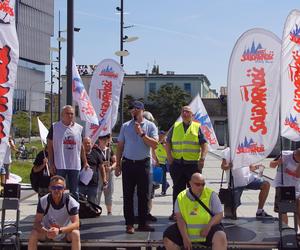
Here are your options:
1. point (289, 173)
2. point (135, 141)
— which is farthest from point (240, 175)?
point (135, 141)

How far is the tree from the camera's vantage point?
73625 millimetres

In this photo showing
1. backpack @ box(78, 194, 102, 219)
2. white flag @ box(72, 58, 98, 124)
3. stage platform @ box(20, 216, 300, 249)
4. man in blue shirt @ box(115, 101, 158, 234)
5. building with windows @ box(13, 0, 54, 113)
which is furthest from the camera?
building with windows @ box(13, 0, 54, 113)

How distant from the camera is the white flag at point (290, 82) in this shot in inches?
307

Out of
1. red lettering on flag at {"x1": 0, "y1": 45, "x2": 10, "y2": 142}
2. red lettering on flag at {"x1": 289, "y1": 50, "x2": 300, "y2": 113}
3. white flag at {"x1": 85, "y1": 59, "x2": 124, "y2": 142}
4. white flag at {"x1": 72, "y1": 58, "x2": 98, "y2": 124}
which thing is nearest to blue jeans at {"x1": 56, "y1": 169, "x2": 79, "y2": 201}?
red lettering on flag at {"x1": 0, "y1": 45, "x2": 10, "y2": 142}

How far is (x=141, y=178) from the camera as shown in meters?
7.74

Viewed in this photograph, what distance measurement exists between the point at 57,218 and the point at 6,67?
2026mm

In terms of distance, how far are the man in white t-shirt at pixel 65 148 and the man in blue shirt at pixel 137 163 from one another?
72 cm

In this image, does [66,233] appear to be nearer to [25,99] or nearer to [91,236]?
[91,236]

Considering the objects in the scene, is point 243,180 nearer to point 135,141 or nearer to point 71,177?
point 135,141

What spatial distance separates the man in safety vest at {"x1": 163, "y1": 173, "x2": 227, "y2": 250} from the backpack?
232cm

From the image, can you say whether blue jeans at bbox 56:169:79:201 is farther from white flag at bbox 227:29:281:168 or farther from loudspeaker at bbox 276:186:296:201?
loudspeaker at bbox 276:186:296:201

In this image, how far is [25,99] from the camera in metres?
88.7

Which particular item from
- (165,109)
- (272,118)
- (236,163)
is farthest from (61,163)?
(165,109)

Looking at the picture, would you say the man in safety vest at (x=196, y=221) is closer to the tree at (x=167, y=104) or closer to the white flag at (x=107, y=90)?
the white flag at (x=107, y=90)
